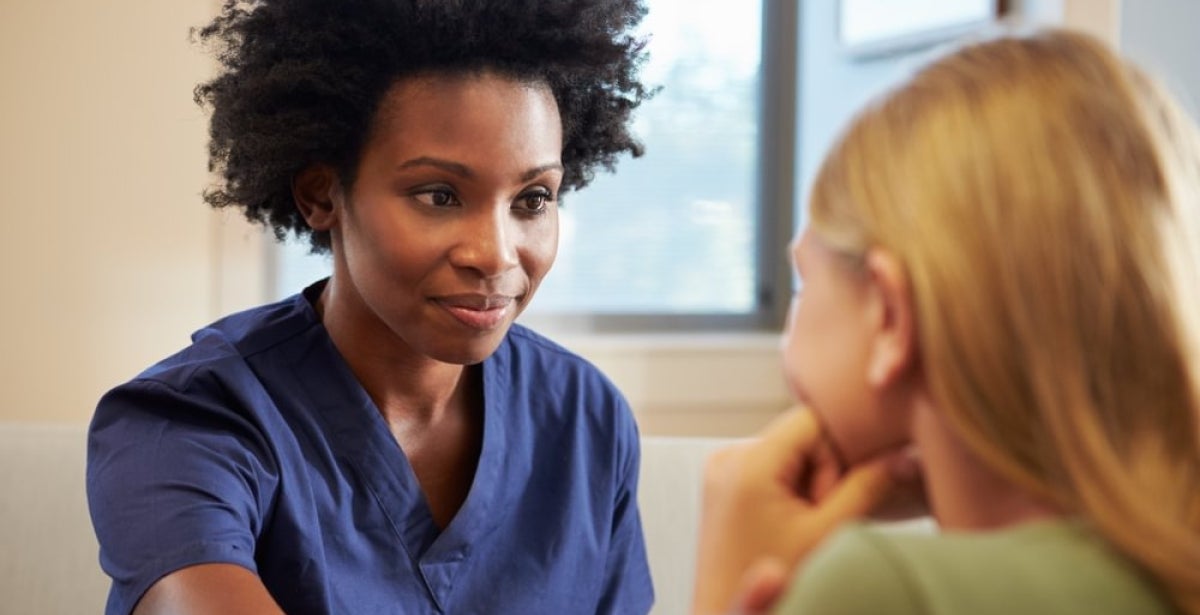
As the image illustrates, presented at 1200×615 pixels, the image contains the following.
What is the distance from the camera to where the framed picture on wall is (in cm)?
287

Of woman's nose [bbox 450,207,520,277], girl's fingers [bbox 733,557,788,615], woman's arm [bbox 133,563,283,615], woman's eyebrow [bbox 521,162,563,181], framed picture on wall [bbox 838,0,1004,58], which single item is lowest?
woman's arm [bbox 133,563,283,615]

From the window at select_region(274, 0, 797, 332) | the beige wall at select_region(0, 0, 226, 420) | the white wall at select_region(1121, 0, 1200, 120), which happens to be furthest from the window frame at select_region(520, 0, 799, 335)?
the beige wall at select_region(0, 0, 226, 420)

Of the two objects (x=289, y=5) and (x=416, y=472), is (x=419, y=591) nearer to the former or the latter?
(x=416, y=472)

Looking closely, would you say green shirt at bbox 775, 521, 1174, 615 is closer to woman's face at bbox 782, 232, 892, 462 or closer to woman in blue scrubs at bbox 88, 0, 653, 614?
woman's face at bbox 782, 232, 892, 462

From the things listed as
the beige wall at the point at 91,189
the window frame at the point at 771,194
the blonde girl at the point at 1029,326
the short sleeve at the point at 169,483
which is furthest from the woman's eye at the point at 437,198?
the window frame at the point at 771,194

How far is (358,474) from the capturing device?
1.39 meters

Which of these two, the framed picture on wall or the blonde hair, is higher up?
the framed picture on wall

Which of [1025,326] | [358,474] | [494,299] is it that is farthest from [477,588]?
[1025,326]

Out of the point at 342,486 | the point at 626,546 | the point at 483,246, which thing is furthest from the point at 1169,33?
the point at 342,486

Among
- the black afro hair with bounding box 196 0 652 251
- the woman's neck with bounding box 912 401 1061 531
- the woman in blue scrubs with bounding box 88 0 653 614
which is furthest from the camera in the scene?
the black afro hair with bounding box 196 0 652 251

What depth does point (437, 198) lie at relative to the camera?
134cm

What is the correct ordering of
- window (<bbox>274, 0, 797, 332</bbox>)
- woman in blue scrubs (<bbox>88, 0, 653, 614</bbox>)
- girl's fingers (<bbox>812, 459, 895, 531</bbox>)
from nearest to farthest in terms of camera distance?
→ 1. girl's fingers (<bbox>812, 459, 895, 531</bbox>)
2. woman in blue scrubs (<bbox>88, 0, 653, 614</bbox>)
3. window (<bbox>274, 0, 797, 332</bbox>)

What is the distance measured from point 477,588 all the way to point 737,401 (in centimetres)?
175

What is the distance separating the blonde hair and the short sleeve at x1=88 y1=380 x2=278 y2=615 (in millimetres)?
727
